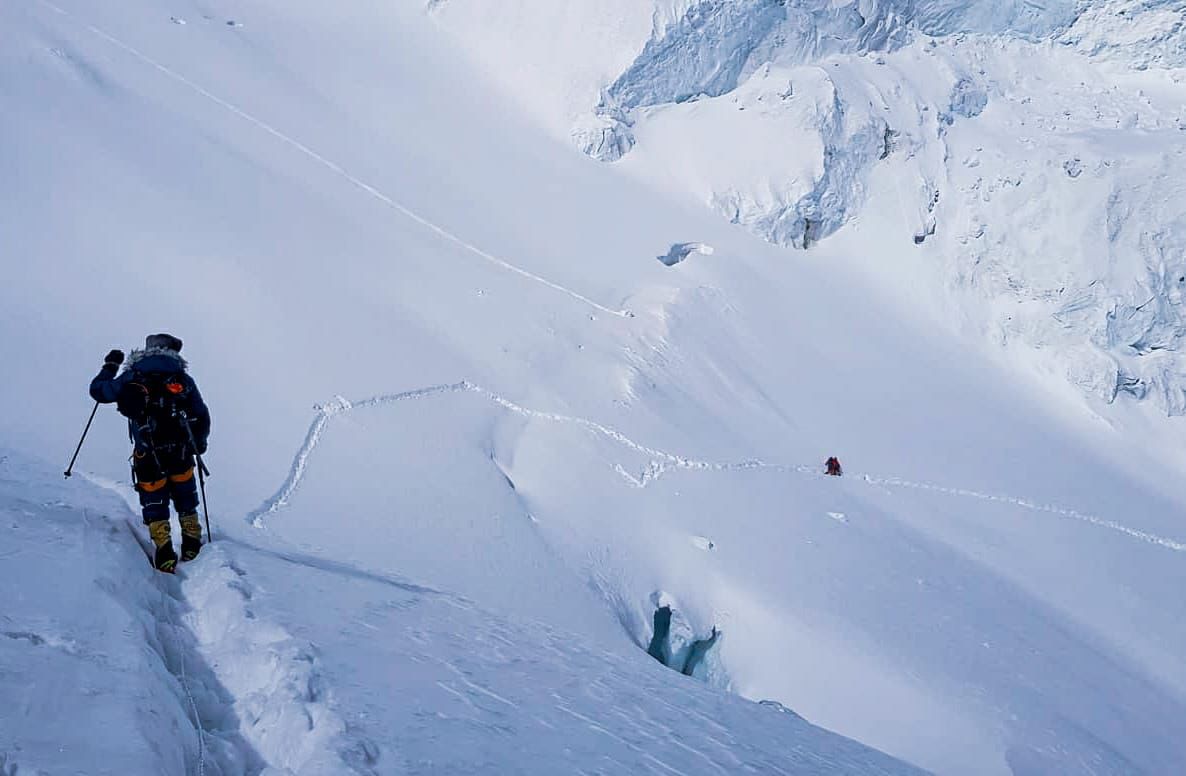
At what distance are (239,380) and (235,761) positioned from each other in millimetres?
7827

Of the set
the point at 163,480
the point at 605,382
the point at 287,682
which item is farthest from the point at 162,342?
the point at 605,382

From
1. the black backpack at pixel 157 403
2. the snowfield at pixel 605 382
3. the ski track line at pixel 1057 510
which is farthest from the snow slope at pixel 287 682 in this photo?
the ski track line at pixel 1057 510

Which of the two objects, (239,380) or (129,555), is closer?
(129,555)

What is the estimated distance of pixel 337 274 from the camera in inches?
588

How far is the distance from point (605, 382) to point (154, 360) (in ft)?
38.4

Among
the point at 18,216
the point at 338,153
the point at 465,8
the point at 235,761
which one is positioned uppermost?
the point at 465,8

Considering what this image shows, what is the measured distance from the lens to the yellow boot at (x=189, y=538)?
4934 mm

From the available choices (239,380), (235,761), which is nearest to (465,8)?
(239,380)

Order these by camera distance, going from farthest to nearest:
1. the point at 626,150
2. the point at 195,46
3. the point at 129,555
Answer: the point at 626,150 < the point at 195,46 < the point at 129,555

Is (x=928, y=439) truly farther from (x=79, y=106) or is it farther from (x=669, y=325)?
(x=79, y=106)

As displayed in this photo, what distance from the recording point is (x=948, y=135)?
28828 millimetres

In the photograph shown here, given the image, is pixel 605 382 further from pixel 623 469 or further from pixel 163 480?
pixel 163 480

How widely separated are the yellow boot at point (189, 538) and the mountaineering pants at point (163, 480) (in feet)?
0.19

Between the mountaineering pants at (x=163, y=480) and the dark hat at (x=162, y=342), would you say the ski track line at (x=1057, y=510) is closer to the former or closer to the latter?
the mountaineering pants at (x=163, y=480)
